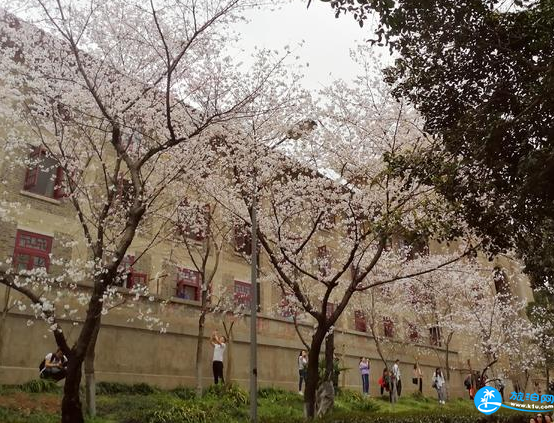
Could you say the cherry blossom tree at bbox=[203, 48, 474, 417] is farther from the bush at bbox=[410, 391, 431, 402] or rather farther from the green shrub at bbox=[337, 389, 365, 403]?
the bush at bbox=[410, 391, 431, 402]

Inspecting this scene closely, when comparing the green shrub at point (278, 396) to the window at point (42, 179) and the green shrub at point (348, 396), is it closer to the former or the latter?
the green shrub at point (348, 396)

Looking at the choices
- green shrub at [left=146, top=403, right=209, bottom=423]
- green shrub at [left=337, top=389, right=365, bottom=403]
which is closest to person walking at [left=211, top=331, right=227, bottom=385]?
green shrub at [left=146, top=403, right=209, bottom=423]

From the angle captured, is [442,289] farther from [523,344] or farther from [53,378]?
[53,378]

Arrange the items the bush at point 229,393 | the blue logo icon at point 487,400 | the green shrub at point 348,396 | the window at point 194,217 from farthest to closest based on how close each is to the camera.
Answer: the green shrub at point 348,396, the window at point 194,217, the bush at point 229,393, the blue logo icon at point 487,400

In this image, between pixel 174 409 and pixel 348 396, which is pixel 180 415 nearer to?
pixel 174 409

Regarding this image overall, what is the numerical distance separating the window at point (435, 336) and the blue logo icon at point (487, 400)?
18378 mm

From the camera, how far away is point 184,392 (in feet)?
62.1

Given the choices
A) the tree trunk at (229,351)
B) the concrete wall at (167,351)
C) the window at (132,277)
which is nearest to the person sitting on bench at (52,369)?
the concrete wall at (167,351)

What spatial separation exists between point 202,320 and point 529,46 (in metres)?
14.4

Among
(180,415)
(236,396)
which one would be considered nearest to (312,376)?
(180,415)

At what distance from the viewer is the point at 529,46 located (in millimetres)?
9859

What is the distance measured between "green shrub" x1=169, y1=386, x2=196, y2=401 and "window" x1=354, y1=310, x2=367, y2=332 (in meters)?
13.7

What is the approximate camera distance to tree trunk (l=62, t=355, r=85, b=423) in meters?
9.91

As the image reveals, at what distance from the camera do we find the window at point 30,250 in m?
19.0
